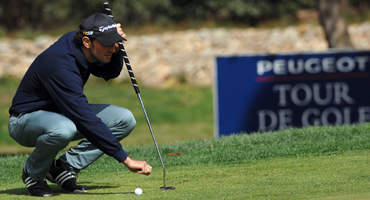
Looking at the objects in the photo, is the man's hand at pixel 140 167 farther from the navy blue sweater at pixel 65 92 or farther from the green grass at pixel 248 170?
the green grass at pixel 248 170

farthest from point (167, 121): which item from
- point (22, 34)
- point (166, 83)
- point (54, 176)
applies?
point (54, 176)

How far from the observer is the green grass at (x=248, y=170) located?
385 centimetres

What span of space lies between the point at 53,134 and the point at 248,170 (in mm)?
1777

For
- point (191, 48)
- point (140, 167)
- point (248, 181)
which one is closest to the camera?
point (140, 167)

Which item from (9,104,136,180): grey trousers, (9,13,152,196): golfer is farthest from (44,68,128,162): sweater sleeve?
(9,104,136,180): grey trousers

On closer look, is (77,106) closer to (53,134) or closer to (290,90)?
(53,134)

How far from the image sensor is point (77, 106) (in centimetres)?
387

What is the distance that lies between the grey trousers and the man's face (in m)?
0.52

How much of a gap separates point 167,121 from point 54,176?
1185 centimetres

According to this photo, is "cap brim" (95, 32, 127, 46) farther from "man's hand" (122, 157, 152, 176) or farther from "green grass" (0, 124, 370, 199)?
"green grass" (0, 124, 370, 199)

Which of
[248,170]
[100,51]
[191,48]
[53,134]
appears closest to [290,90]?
[248,170]

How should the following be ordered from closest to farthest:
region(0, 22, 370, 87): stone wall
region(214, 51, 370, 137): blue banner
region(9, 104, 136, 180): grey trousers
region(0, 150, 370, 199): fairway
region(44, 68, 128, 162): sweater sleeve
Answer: region(0, 150, 370, 199): fairway → region(44, 68, 128, 162): sweater sleeve → region(9, 104, 136, 180): grey trousers → region(214, 51, 370, 137): blue banner → region(0, 22, 370, 87): stone wall

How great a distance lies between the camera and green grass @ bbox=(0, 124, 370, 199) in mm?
3852

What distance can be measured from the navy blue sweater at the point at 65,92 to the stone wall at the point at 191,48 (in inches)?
563
